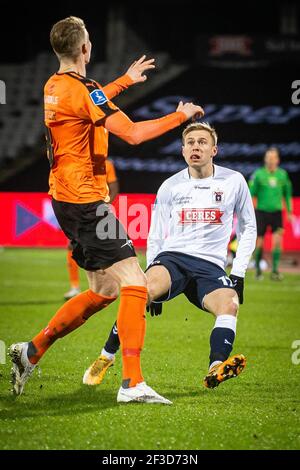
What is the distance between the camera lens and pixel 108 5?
98.8 ft

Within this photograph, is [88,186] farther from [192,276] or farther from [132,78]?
[192,276]

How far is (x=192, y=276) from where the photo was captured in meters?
6.19

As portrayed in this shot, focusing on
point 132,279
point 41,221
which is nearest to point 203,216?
point 132,279

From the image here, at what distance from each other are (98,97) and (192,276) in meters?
1.70

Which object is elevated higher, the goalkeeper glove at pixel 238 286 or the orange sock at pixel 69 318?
the goalkeeper glove at pixel 238 286

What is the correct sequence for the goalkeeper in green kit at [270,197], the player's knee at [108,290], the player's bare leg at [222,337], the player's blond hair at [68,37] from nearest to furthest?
the player's blond hair at [68,37], the player's bare leg at [222,337], the player's knee at [108,290], the goalkeeper in green kit at [270,197]

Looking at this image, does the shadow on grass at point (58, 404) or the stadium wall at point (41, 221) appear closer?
the shadow on grass at point (58, 404)

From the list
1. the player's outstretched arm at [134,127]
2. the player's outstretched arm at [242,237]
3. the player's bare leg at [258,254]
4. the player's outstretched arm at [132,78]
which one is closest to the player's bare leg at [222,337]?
the player's outstretched arm at [242,237]

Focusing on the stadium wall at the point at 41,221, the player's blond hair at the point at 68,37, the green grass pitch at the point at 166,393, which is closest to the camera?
the green grass pitch at the point at 166,393

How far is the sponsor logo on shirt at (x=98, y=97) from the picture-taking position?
502 cm

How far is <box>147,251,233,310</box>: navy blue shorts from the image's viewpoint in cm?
609

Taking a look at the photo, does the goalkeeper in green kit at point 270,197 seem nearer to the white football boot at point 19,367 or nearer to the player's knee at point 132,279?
the white football boot at point 19,367

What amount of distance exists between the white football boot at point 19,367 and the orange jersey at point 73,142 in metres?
1.04

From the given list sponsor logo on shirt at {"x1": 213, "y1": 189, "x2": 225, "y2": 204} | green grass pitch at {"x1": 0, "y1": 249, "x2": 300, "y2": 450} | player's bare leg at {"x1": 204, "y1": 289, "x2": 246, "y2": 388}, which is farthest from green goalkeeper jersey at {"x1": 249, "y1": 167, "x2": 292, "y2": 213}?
player's bare leg at {"x1": 204, "y1": 289, "x2": 246, "y2": 388}
